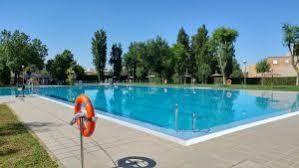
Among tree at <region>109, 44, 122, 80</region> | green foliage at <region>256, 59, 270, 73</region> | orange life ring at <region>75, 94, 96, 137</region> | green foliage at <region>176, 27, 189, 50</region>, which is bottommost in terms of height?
orange life ring at <region>75, 94, 96, 137</region>

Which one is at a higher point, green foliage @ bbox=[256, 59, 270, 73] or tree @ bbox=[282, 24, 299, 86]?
tree @ bbox=[282, 24, 299, 86]

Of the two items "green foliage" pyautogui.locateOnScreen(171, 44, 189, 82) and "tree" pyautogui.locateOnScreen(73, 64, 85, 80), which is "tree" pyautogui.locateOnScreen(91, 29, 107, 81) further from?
"green foliage" pyautogui.locateOnScreen(171, 44, 189, 82)

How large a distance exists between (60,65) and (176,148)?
39.5 metres

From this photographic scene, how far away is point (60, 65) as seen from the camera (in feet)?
135

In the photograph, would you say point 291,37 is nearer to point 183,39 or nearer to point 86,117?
point 183,39

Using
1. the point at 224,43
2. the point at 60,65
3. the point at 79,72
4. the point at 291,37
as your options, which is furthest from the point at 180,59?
the point at 60,65

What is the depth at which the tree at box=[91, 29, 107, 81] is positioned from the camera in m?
46.2

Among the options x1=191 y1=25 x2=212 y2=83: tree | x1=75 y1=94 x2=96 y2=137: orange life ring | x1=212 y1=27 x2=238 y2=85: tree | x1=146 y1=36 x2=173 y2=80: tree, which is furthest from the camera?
x1=146 y1=36 x2=173 y2=80: tree

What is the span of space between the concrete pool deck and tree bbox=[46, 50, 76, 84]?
36.2 metres

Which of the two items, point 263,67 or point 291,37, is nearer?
point 291,37

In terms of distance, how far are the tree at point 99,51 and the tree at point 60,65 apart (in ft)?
16.6

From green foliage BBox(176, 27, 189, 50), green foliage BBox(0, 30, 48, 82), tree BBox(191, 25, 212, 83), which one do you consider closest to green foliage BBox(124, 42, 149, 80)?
green foliage BBox(176, 27, 189, 50)

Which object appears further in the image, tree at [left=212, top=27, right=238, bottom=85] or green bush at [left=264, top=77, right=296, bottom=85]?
tree at [left=212, top=27, right=238, bottom=85]

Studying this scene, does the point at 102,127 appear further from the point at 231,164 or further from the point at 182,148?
the point at 231,164
